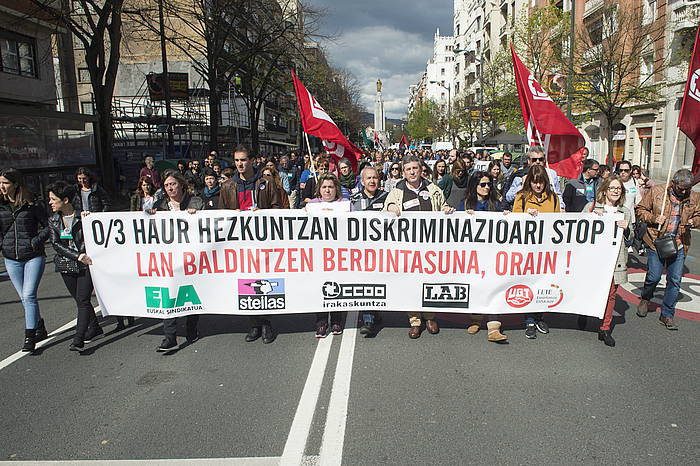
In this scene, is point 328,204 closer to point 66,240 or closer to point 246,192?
point 246,192

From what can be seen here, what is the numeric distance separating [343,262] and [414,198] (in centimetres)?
98

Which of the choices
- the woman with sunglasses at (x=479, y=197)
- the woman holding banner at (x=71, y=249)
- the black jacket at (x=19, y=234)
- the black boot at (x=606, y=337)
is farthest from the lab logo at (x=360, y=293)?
the black jacket at (x=19, y=234)

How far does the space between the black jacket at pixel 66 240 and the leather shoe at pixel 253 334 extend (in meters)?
1.74

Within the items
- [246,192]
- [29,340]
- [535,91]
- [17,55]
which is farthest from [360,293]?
[17,55]

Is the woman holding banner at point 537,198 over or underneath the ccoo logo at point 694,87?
underneath

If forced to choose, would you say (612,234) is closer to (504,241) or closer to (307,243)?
(504,241)

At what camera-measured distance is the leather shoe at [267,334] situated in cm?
548

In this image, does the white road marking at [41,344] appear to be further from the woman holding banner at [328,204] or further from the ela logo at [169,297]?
the woman holding banner at [328,204]

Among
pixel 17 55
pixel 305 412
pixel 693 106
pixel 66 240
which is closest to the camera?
pixel 305 412

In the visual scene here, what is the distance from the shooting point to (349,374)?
15.1 ft

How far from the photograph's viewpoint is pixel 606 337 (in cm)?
531

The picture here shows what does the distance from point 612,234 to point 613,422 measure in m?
2.12

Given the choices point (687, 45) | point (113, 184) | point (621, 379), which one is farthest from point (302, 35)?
point (621, 379)

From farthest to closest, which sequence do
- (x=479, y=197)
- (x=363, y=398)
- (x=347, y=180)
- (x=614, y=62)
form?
1. (x=614, y=62)
2. (x=347, y=180)
3. (x=479, y=197)
4. (x=363, y=398)
